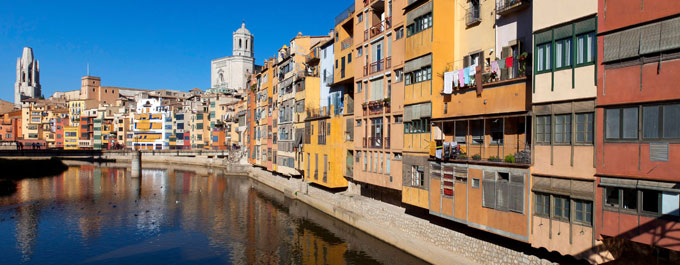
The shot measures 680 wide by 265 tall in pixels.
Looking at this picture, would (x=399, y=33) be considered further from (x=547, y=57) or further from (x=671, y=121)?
(x=671, y=121)

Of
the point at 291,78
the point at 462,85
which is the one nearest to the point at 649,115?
the point at 462,85

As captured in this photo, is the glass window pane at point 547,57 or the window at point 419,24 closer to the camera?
the glass window pane at point 547,57

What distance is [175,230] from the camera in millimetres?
34656

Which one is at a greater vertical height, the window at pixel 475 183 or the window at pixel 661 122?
the window at pixel 661 122

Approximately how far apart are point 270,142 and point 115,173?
1647 inches

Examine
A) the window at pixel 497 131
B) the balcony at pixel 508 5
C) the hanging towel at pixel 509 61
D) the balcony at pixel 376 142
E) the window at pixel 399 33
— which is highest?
the window at pixel 399 33

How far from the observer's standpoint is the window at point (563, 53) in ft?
50.0

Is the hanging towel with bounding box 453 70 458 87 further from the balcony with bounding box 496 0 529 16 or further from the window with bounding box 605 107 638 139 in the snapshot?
the window with bounding box 605 107 638 139

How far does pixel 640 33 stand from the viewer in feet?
43.0

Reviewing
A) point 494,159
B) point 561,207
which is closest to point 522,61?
point 494,159

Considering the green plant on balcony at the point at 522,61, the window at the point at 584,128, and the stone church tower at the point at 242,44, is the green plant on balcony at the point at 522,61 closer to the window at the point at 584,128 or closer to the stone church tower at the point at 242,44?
the window at the point at 584,128

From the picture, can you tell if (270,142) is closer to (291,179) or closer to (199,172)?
(291,179)

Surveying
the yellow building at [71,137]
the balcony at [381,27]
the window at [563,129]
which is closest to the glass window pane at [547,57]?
the window at [563,129]

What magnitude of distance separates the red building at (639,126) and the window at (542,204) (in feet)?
6.71
